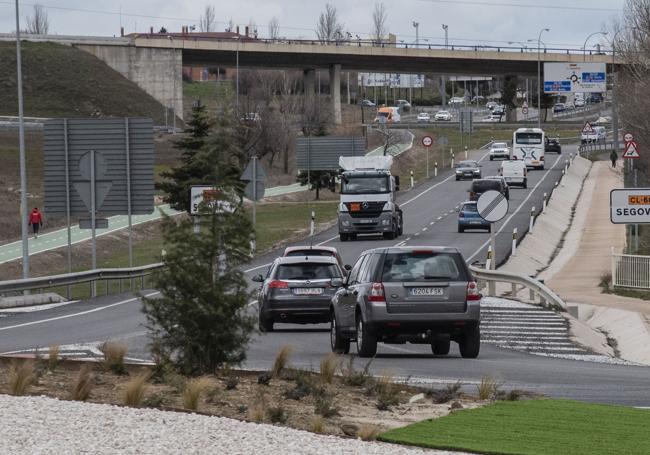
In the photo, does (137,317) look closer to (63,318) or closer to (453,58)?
(63,318)

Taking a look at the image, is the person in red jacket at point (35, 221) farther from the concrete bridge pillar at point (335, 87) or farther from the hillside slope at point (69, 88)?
the concrete bridge pillar at point (335, 87)

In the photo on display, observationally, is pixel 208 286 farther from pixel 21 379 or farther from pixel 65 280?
pixel 65 280

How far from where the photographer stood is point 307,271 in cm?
2739

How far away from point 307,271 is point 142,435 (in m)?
17.0

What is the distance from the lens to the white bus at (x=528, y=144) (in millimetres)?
98750

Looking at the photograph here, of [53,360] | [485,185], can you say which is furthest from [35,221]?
[53,360]

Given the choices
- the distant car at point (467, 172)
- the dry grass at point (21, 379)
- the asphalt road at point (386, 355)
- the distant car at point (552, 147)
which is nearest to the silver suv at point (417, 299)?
the asphalt road at point (386, 355)

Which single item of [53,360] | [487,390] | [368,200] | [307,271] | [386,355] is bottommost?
[386,355]

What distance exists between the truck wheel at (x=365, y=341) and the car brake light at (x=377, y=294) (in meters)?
0.39

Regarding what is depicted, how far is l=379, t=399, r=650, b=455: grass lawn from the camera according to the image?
35.9ft

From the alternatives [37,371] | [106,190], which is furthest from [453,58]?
[37,371]

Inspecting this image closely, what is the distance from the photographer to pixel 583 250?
187 feet

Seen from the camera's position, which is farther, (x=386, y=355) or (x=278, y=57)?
(x=278, y=57)

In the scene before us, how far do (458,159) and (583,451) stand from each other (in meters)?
106
